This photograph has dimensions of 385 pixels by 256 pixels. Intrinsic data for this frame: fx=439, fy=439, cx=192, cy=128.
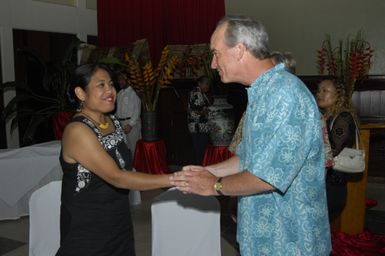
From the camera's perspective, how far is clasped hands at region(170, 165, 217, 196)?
58.4 inches

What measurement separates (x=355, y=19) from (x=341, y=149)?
395cm

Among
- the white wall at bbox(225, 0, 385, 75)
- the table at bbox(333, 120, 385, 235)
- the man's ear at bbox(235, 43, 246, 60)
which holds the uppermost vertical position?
the white wall at bbox(225, 0, 385, 75)

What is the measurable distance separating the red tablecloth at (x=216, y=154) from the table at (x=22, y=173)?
1.62 m

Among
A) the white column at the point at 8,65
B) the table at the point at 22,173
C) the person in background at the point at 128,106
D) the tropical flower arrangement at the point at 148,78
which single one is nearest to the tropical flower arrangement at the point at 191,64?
the tropical flower arrangement at the point at 148,78

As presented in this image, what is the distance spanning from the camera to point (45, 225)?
212 centimetres

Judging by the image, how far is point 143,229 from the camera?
400 centimetres

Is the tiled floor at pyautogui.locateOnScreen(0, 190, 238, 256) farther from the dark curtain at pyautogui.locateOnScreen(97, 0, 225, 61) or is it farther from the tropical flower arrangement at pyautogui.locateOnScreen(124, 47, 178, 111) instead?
the dark curtain at pyautogui.locateOnScreen(97, 0, 225, 61)

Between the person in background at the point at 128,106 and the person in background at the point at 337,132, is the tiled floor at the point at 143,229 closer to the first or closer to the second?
the person in background at the point at 337,132

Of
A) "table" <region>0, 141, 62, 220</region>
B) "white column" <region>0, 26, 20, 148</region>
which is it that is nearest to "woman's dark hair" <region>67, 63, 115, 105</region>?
"table" <region>0, 141, 62, 220</region>

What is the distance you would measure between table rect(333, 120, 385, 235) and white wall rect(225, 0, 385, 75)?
277cm

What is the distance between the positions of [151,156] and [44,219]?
11.0 feet

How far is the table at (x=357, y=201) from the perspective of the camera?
365 centimetres

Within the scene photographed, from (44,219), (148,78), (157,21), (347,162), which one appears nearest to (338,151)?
(347,162)

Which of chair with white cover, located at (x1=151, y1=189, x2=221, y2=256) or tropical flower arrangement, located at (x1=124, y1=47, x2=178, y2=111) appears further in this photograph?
tropical flower arrangement, located at (x1=124, y1=47, x2=178, y2=111)
